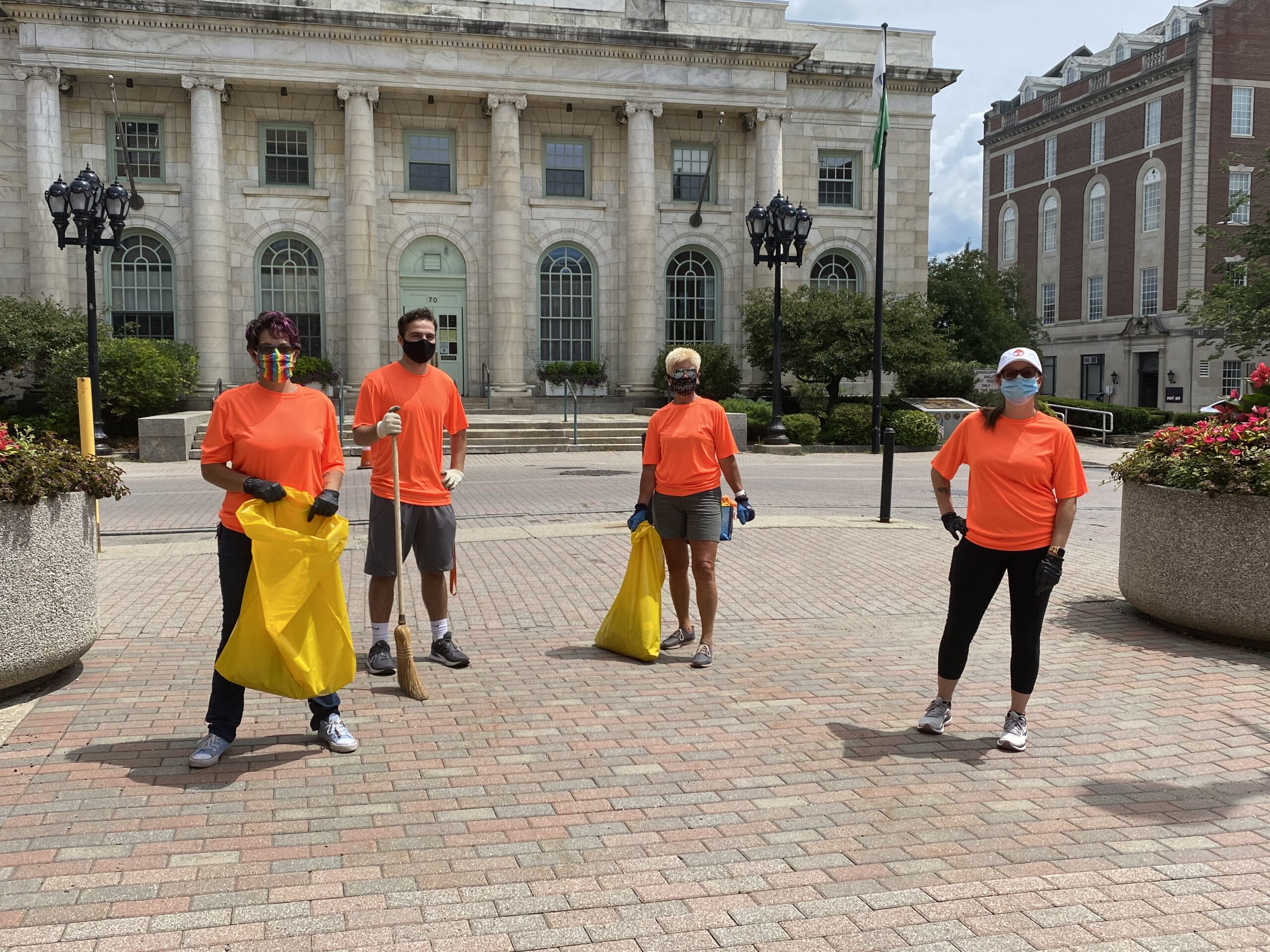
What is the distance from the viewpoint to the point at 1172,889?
3.82 meters

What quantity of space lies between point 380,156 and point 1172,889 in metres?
30.1

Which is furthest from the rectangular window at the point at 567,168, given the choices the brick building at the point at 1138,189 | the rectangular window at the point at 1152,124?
the rectangular window at the point at 1152,124

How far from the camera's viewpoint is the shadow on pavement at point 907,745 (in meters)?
5.21

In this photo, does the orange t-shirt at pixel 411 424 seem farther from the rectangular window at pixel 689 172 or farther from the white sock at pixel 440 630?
the rectangular window at pixel 689 172

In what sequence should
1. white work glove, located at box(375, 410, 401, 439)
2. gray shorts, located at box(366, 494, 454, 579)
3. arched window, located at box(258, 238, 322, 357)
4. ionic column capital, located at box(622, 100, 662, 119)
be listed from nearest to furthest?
white work glove, located at box(375, 410, 401, 439) < gray shorts, located at box(366, 494, 454, 579) < arched window, located at box(258, 238, 322, 357) < ionic column capital, located at box(622, 100, 662, 119)

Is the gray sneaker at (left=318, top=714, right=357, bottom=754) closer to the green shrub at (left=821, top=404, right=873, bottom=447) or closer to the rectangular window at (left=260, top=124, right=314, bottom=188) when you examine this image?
the green shrub at (left=821, top=404, right=873, bottom=447)

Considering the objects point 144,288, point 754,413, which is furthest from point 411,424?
point 144,288

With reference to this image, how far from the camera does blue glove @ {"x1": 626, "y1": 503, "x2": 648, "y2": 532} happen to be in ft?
22.9

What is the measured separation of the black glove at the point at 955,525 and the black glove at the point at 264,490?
128 inches

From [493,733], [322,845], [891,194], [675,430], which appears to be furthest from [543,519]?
[891,194]

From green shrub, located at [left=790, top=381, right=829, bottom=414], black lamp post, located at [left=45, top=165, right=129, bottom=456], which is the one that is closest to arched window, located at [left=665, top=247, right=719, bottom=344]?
green shrub, located at [left=790, top=381, right=829, bottom=414]

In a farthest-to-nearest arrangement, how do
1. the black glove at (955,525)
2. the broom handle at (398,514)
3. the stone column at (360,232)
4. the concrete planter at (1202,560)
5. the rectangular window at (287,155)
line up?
1. the rectangular window at (287,155)
2. the stone column at (360,232)
3. the concrete planter at (1202,560)
4. the broom handle at (398,514)
5. the black glove at (955,525)

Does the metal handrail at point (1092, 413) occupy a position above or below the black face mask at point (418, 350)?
below

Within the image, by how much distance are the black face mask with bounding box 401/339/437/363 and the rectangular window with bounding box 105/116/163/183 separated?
87.4 ft
